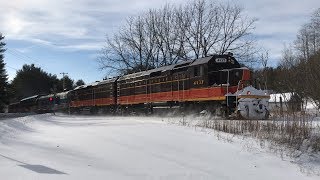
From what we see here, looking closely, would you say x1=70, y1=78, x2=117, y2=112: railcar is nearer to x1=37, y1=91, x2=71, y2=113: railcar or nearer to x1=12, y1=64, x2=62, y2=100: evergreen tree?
x1=37, y1=91, x2=71, y2=113: railcar

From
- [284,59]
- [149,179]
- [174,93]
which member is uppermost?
[284,59]

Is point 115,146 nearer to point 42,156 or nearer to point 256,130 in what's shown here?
point 42,156

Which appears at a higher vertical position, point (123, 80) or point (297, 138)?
point (123, 80)

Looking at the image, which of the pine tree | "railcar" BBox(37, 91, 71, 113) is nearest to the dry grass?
"railcar" BBox(37, 91, 71, 113)

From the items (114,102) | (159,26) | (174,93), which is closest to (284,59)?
(159,26)

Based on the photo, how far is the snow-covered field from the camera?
807 cm

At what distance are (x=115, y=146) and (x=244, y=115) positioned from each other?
1019cm

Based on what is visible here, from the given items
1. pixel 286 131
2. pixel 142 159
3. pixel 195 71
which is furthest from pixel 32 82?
pixel 142 159

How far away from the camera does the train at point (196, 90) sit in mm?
20250

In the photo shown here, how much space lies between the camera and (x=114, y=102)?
3659 cm

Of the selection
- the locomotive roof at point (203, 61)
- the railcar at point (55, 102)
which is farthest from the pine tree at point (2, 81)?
the locomotive roof at point (203, 61)

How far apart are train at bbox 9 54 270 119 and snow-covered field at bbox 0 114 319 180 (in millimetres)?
8297

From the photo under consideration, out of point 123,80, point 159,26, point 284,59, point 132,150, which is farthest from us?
point 284,59

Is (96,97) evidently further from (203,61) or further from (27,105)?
(27,105)
